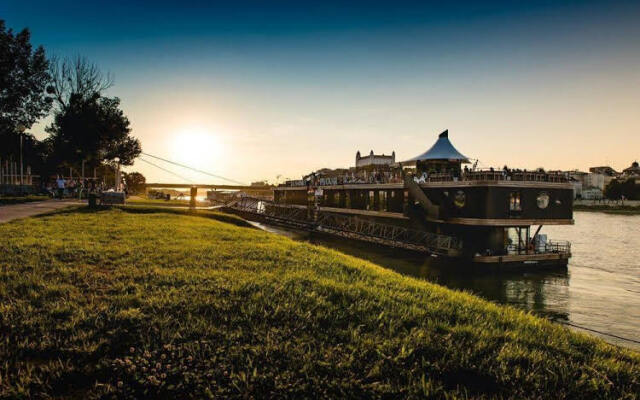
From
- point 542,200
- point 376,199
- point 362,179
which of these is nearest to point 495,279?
point 542,200

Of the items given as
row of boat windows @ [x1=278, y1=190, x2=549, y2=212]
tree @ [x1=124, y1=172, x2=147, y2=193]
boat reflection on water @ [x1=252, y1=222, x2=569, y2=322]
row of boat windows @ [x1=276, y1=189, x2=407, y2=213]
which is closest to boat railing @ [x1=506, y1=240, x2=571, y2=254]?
boat reflection on water @ [x1=252, y1=222, x2=569, y2=322]

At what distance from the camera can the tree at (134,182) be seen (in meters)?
88.4

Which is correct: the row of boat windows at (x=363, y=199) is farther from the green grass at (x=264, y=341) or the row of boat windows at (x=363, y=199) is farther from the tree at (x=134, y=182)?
the tree at (x=134, y=182)

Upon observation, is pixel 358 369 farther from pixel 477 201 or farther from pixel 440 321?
pixel 477 201

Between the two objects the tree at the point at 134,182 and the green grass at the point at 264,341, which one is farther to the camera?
the tree at the point at 134,182

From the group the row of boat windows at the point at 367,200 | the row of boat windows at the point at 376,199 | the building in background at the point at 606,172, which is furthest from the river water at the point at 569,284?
the building in background at the point at 606,172

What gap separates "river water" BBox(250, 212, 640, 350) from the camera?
50.2 feet

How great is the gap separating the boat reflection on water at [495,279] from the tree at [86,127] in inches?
1192

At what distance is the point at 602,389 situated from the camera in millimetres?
4586

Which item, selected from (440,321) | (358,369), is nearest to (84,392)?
(358,369)

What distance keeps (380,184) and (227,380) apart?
29.5 m

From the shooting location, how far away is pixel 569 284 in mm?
21672

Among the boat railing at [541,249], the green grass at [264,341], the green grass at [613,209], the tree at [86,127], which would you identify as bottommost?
the boat railing at [541,249]

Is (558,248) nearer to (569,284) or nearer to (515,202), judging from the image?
(569,284)
